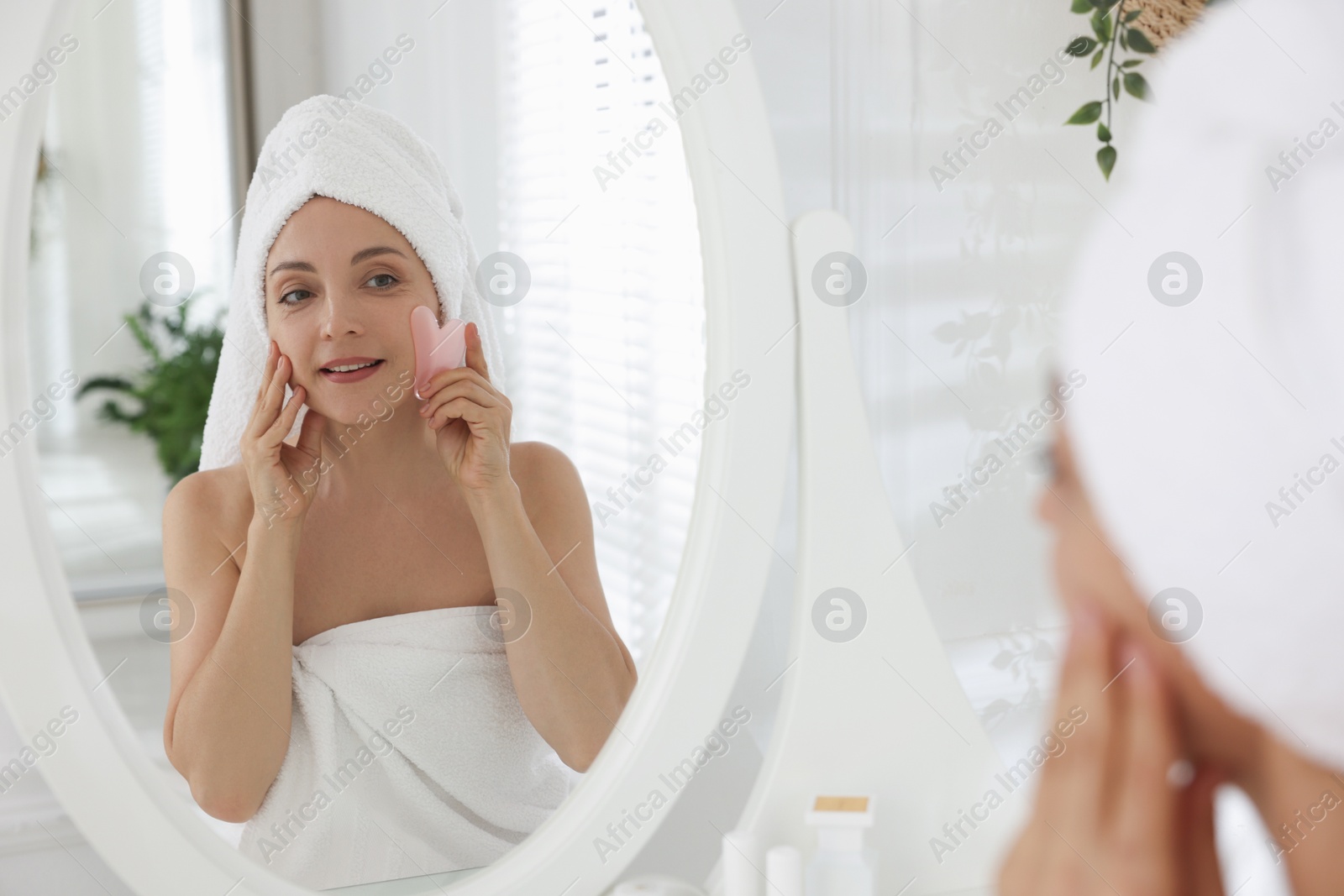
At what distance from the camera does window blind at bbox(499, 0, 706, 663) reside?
0.55 meters

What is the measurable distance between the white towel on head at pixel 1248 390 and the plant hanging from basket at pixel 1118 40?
0.07 feet

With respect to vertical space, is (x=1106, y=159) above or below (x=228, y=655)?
above

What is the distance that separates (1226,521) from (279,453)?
57 centimetres

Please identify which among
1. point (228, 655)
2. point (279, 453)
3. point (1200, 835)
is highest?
point (279, 453)

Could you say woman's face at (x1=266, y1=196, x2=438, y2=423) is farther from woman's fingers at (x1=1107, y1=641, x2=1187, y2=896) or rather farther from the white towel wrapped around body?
woman's fingers at (x1=1107, y1=641, x2=1187, y2=896)

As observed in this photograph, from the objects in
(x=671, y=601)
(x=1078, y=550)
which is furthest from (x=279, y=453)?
(x=1078, y=550)

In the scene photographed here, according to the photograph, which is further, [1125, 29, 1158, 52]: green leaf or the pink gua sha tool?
[1125, 29, 1158, 52]: green leaf

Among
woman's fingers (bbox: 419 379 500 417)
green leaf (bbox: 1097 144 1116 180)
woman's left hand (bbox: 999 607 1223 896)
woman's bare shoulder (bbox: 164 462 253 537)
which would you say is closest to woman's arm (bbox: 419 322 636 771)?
woman's fingers (bbox: 419 379 500 417)

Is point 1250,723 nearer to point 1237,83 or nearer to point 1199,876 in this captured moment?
point 1199,876

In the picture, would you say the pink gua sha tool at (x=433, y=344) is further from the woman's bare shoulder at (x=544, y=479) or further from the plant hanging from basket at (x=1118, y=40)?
the plant hanging from basket at (x=1118, y=40)

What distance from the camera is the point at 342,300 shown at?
0.51 metres

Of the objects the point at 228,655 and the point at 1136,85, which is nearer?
the point at 228,655

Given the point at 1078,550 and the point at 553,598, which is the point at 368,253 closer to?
the point at 553,598

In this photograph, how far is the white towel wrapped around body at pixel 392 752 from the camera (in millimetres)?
535
